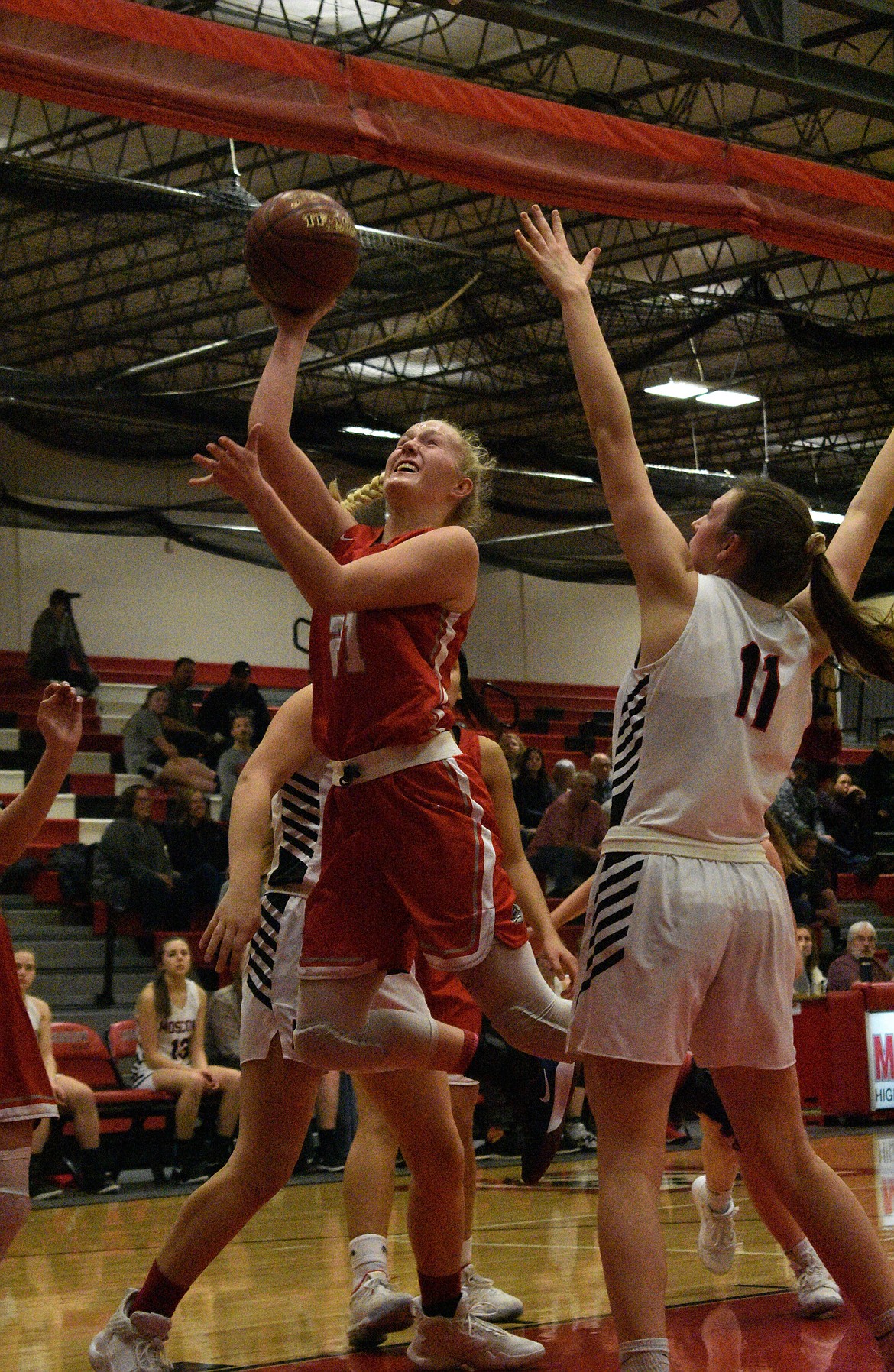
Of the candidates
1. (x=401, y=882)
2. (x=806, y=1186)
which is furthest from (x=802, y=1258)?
(x=401, y=882)

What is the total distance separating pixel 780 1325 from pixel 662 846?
62.2 inches

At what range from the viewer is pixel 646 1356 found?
2676mm

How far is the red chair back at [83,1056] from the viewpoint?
8.72m

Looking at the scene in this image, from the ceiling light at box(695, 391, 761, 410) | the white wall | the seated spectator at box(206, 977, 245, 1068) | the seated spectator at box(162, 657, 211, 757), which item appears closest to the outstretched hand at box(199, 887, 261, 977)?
the seated spectator at box(206, 977, 245, 1068)

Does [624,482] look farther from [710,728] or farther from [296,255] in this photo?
[296,255]

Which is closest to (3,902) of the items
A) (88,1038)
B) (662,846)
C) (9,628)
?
(88,1038)

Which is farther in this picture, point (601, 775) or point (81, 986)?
point (601, 775)

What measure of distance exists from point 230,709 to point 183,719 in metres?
0.43

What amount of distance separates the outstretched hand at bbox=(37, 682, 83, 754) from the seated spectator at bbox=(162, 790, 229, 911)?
819 cm

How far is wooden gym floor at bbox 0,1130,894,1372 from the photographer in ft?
11.8

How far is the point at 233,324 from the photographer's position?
1777 cm

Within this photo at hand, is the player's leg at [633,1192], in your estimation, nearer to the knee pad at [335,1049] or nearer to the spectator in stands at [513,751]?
the knee pad at [335,1049]

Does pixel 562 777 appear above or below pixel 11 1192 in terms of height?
above

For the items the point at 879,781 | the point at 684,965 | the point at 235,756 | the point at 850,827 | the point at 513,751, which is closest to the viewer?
the point at 684,965
